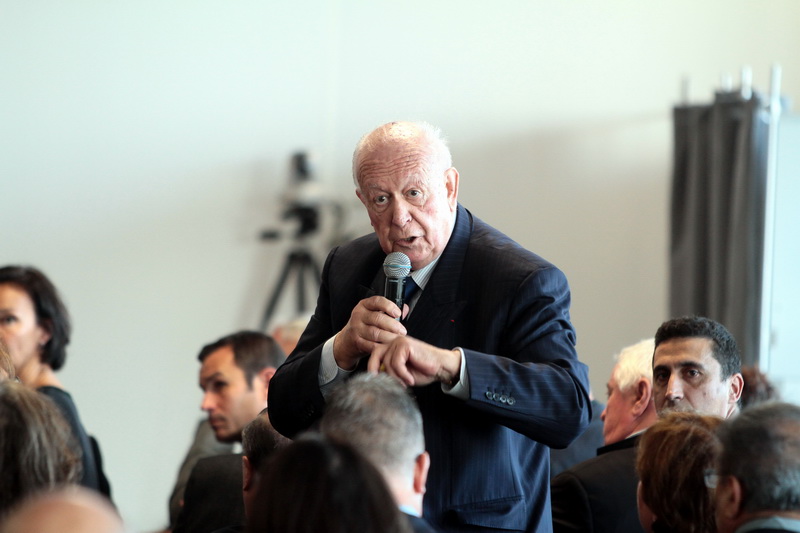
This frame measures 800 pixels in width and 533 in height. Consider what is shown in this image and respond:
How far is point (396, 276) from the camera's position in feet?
7.28

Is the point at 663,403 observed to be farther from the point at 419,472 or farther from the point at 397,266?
the point at 419,472

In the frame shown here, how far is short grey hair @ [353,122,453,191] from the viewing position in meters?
2.29

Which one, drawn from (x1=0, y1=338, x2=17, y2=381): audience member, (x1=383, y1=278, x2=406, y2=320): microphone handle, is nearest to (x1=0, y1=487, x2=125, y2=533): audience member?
(x1=383, y1=278, x2=406, y2=320): microphone handle

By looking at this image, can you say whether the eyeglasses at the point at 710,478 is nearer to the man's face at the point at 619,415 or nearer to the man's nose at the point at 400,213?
the man's nose at the point at 400,213

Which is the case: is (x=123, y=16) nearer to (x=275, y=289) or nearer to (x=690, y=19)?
(x=275, y=289)

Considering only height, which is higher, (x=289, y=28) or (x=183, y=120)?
(x=289, y=28)

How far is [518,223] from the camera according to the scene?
22.3ft

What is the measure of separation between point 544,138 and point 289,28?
176cm

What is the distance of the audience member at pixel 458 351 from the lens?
81.5 inches

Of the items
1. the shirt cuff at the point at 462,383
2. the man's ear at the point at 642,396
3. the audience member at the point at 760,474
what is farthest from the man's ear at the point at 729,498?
the man's ear at the point at 642,396

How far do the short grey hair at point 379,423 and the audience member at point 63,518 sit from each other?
0.48 m

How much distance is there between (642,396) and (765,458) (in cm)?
134

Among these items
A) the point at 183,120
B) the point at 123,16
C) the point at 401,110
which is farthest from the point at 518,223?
the point at 123,16

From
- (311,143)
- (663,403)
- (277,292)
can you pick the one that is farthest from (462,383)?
(311,143)
